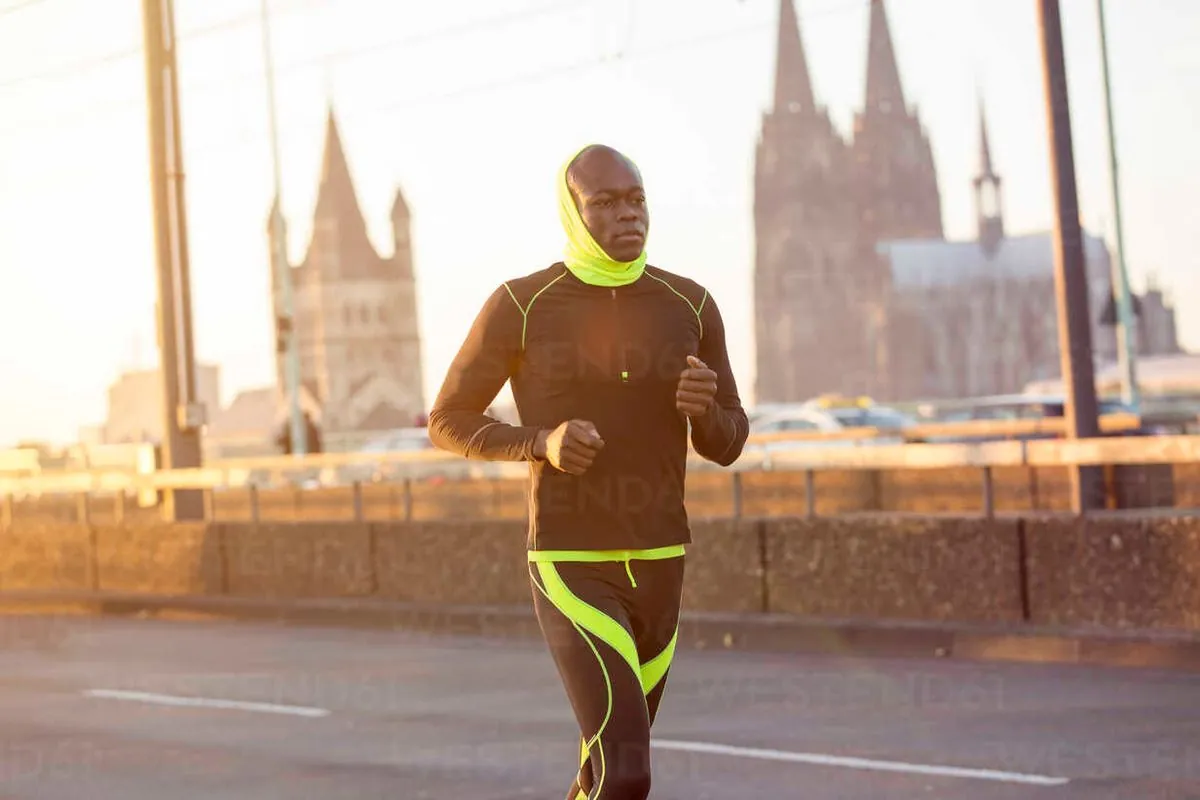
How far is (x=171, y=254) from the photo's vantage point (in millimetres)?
20047

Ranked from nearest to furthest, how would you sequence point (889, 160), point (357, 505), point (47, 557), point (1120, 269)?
1. point (357, 505)
2. point (47, 557)
3. point (1120, 269)
4. point (889, 160)

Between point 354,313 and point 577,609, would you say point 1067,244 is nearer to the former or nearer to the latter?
point 577,609

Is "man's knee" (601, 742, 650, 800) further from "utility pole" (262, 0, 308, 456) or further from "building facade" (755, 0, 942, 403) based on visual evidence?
"building facade" (755, 0, 942, 403)

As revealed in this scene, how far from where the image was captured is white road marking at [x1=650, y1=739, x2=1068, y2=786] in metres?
8.38

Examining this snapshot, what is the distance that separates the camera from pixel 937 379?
173 metres

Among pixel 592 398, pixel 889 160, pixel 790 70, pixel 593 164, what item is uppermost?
pixel 790 70

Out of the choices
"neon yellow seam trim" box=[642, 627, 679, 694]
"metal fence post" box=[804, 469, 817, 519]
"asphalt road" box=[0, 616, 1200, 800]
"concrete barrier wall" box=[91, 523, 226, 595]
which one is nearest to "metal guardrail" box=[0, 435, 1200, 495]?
"metal fence post" box=[804, 469, 817, 519]

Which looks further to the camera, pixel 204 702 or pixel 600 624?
pixel 204 702

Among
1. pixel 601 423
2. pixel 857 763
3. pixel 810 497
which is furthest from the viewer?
pixel 810 497

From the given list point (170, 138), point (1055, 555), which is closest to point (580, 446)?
point (1055, 555)

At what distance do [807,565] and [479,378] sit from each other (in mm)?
8999

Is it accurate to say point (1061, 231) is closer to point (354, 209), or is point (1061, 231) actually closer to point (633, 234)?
point (633, 234)

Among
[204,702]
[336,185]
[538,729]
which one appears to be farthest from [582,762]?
[336,185]

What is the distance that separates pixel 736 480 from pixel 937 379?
160 metres
